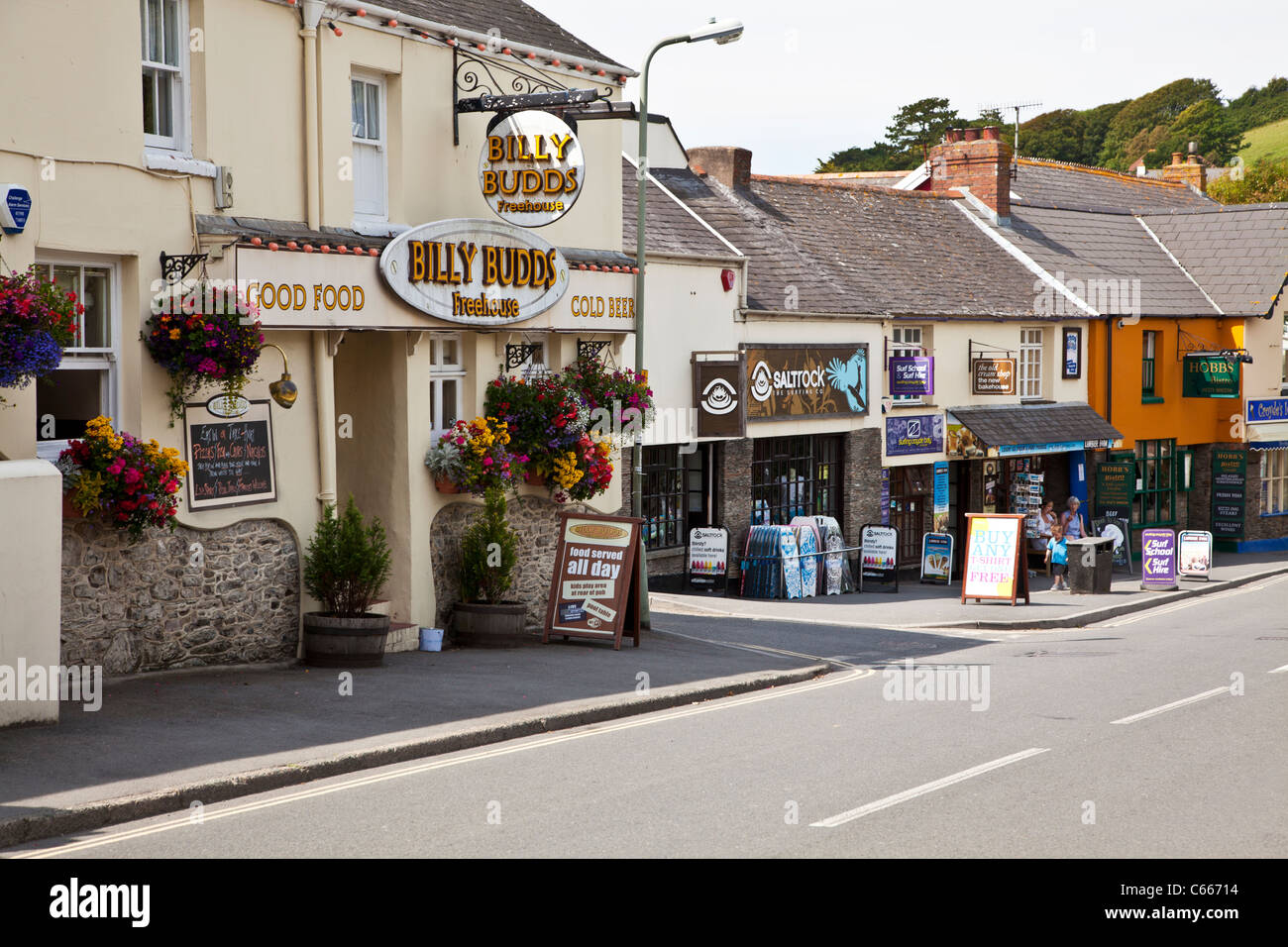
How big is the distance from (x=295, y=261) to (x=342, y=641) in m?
3.69

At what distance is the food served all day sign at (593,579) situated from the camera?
53.8 ft

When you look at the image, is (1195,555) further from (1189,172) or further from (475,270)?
(1189,172)

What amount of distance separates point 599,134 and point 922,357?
→ 11.6 metres

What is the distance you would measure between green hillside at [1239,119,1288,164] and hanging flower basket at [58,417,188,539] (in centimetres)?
9577

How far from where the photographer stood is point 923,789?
957 cm

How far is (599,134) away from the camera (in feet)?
58.7

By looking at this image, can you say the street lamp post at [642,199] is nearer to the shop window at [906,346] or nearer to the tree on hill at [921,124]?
the shop window at [906,346]

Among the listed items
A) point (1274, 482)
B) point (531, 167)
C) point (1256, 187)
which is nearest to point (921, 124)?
point (1256, 187)

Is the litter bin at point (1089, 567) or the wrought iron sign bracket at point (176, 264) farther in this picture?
the litter bin at point (1089, 567)

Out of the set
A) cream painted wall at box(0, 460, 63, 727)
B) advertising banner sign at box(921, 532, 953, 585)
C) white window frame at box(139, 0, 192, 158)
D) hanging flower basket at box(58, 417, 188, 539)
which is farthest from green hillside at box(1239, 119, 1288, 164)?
cream painted wall at box(0, 460, 63, 727)

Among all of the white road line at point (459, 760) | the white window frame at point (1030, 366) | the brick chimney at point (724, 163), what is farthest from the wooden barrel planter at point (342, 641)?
the white window frame at point (1030, 366)

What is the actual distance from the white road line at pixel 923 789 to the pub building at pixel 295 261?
5947 millimetres

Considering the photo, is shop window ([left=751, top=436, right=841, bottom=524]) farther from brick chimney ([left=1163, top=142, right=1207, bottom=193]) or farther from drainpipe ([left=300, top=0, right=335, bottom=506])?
brick chimney ([left=1163, top=142, right=1207, bottom=193])
